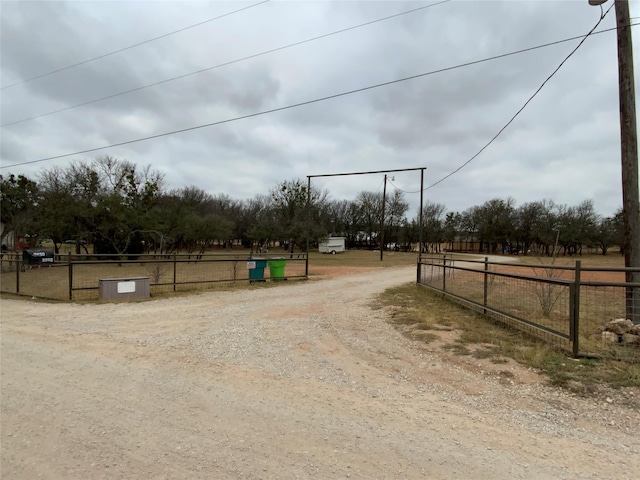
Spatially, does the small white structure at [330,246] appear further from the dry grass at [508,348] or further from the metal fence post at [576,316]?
the metal fence post at [576,316]

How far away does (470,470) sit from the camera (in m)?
2.63

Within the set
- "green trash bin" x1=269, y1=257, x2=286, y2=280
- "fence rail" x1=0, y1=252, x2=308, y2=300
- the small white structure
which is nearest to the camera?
"fence rail" x1=0, y1=252, x2=308, y2=300

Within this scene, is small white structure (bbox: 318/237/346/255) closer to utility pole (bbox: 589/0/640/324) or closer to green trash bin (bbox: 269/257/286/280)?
green trash bin (bbox: 269/257/286/280)

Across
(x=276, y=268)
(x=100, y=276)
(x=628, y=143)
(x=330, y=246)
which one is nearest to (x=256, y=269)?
(x=276, y=268)

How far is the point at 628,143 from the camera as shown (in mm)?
6859

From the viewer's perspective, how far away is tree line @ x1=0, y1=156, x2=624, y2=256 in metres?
33.3

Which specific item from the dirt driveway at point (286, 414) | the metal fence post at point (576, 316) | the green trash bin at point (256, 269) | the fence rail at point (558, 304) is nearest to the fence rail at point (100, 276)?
the green trash bin at point (256, 269)

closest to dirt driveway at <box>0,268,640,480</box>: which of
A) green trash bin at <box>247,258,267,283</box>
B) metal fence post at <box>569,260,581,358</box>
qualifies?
metal fence post at <box>569,260,581,358</box>

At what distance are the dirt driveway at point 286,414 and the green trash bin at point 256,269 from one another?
338 inches

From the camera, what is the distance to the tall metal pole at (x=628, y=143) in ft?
22.3

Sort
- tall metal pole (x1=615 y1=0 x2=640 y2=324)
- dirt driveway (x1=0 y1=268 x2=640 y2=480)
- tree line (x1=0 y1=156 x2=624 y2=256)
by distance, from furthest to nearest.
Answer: tree line (x1=0 y1=156 x2=624 y2=256) < tall metal pole (x1=615 y1=0 x2=640 y2=324) < dirt driveway (x1=0 y1=268 x2=640 y2=480)

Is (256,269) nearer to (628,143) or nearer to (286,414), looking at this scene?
(286,414)

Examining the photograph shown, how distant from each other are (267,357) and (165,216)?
3595cm

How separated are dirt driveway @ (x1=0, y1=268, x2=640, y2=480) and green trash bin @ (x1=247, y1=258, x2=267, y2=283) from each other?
859 centimetres
